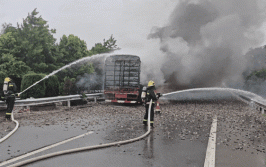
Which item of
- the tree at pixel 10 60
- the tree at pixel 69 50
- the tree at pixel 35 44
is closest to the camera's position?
the tree at pixel 10 60

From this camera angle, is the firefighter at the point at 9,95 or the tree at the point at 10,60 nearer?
the firefighter at the point at 9,95

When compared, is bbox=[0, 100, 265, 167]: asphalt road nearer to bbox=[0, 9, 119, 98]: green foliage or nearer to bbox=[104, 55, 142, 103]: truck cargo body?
bbox=[104, 55, 142, 103]: truck cargo body

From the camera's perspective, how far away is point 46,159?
486 cm

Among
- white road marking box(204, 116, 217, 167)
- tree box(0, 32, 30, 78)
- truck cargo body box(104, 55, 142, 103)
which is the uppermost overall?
tree box(0, 32, 30, 78)

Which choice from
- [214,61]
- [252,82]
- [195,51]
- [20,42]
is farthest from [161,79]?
[252,82]

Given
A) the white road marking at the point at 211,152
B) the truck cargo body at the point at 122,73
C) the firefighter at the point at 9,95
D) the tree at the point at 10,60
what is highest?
the tree at the point at 10,60

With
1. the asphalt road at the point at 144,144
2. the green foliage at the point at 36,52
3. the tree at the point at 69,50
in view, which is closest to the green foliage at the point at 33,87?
the green foliage at the point at 36,52

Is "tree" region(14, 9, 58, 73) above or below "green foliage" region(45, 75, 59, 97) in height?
above

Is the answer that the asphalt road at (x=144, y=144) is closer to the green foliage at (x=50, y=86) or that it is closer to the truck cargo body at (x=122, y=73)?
the truck cargo body at (x=122, y=73)

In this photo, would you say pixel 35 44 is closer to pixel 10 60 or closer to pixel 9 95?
pixel 10 60

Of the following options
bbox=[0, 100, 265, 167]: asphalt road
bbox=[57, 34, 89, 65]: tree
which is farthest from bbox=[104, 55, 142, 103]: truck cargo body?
bbox=[57, 34, 89, 65]: tree

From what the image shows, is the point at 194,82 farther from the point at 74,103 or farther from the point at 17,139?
the point at 17,139

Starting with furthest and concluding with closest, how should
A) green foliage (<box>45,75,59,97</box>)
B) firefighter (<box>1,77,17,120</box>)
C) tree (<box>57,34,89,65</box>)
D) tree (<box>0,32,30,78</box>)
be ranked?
1. tree (<box>57,34,89,65</box>)
2. tree (<box>0,32,30,78</box>)
3. green foliage (<box>45,75,59,97</box>)
4. firefighter (<box>1,77,17,120</box>)

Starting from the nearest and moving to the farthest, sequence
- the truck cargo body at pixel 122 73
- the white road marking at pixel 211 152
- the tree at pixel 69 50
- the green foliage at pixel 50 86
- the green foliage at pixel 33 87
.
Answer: the white road marking at pixel 211 152 → the green foliage at pixel 33 87 → the green foliage at pixel 50 86 → the truck cargo body at pixel 122 73 → the tree at pixel 69 50
